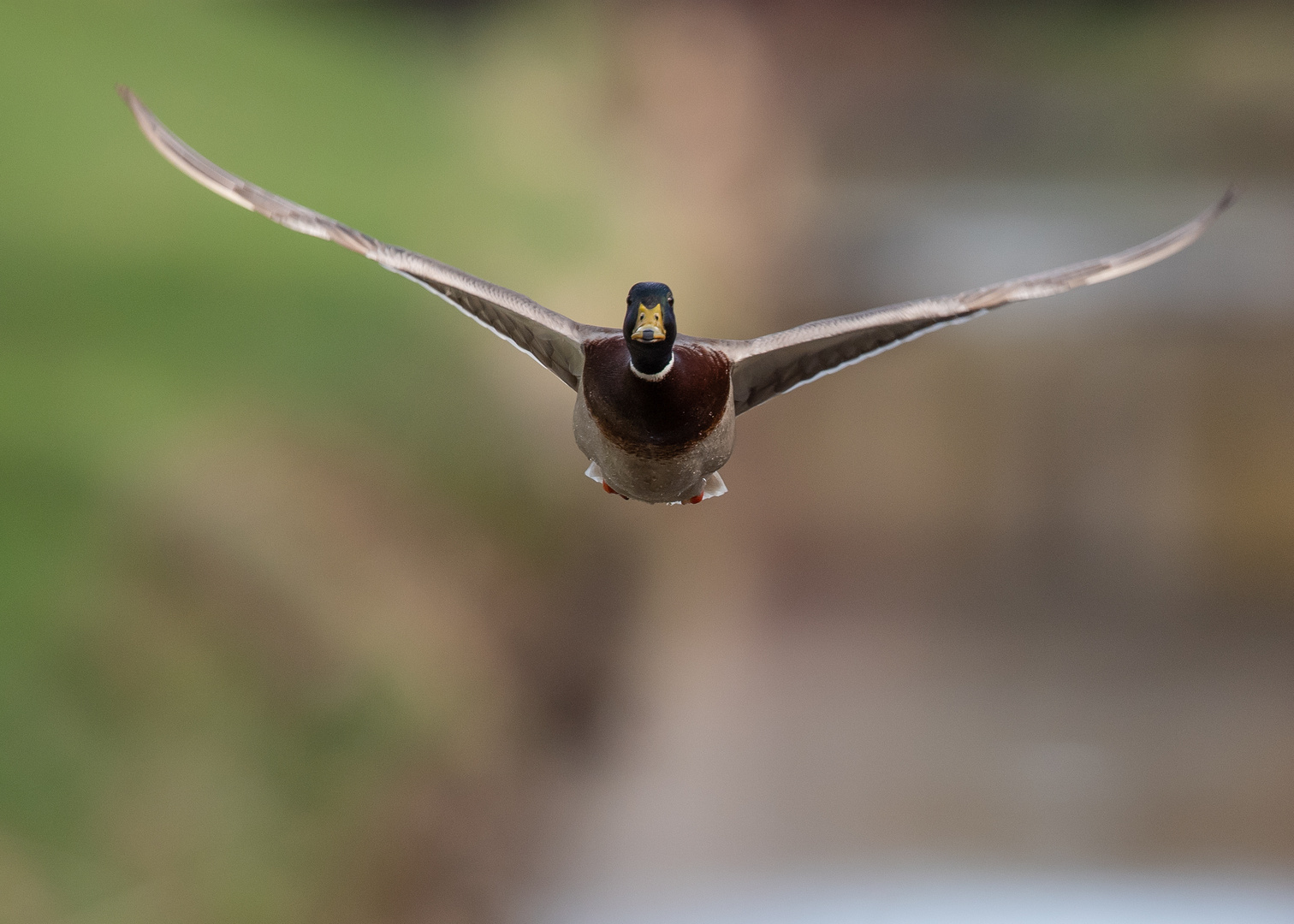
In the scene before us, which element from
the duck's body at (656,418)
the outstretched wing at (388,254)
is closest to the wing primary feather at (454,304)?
the outstretched wing at (388,254)

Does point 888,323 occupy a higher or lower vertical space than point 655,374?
higher

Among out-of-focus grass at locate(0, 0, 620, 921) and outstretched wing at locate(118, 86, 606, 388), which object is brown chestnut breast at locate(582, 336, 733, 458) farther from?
out-of-focus grass at locate(0, 0, 620, 921)

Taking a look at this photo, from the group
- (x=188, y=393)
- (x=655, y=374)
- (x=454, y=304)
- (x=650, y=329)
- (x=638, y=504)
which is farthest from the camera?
(x=638, y=504)

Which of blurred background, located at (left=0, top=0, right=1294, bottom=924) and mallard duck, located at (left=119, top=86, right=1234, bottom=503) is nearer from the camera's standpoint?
mallard duck, located at (left=119, top=86, right=1234, bottom=503)

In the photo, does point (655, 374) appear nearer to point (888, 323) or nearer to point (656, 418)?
point (656, 418)

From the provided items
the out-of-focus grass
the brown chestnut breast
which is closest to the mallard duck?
the brown chestnut breast

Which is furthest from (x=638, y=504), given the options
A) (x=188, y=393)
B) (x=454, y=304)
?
(x=454, y=304)

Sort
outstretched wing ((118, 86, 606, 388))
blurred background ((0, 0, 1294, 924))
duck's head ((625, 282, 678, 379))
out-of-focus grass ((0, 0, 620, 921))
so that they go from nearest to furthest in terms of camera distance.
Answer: duck's head ((625, 282, 678, 379)), outstretched wing ((118, 86, 606, 388)), out-of-focus grass ((0, 0, 620, 921)), blurred background ((0, 0, 1294, 924))
